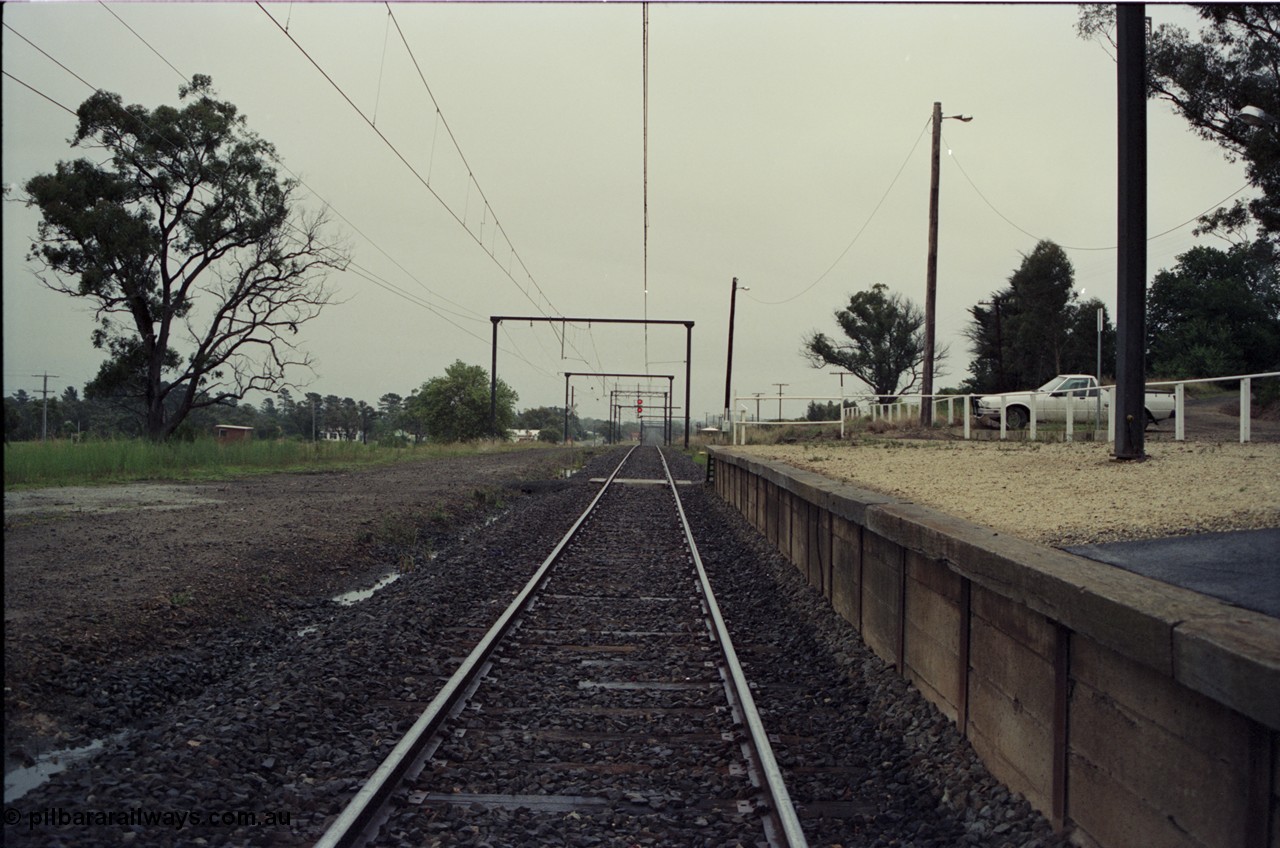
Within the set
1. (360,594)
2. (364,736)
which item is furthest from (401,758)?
(360,594)

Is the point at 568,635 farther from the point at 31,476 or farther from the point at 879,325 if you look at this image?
the point at 879,325

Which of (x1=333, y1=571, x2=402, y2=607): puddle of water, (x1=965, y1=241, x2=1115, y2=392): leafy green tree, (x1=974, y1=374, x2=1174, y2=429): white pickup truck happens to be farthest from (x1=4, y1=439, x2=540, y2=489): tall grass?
(x1=965, y1=241, x2=1115, y2=392): leafy green tree

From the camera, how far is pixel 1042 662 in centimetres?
369

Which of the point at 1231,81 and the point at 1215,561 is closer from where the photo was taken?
the point at 1215,561

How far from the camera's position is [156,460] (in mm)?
22312

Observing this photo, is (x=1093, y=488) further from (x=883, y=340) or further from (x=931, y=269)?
(x=883, y=340)

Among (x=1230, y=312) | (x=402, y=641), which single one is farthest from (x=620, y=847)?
Result: (x=1230, y=312)

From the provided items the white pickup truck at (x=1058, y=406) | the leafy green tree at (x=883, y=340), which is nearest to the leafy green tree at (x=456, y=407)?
the leafy green tree at (x=883, y=340)

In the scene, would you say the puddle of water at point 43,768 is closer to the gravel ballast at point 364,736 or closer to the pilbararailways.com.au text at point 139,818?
the gravel ballast at point 364,736

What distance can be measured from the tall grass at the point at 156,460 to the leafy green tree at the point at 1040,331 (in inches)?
1423

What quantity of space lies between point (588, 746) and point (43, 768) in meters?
2.53

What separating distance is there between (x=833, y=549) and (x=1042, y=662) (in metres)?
4.40

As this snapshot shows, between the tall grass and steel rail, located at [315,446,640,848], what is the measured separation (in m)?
11.8

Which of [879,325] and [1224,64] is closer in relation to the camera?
[1224,64]
